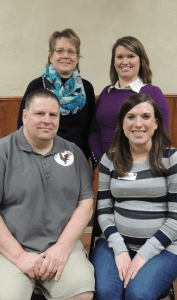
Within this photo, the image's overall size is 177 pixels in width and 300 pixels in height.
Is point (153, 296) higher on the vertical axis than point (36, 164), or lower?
lower

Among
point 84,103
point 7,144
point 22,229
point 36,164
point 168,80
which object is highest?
point 168,80

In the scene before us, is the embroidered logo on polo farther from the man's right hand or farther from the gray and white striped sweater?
the man's right hand

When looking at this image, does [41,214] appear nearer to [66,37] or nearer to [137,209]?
[137,209]

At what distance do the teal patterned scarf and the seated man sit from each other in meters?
0.47

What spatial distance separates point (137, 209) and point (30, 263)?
0.61 metres

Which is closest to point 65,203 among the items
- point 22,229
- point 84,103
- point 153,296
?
point 22,229

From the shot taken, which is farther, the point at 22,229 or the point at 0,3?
the point at 0,3

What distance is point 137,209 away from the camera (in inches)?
59.1

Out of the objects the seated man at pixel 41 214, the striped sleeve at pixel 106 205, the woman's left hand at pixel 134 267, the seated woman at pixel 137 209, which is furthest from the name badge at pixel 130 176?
the woman's left hand at pixel 134 267

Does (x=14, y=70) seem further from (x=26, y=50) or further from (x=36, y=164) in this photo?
(x=36, y=164)

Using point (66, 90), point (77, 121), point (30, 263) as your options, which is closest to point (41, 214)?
point (30, 263)

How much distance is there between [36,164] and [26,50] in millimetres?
2475

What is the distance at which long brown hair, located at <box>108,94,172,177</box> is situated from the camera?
1.51 m

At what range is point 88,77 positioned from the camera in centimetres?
359
